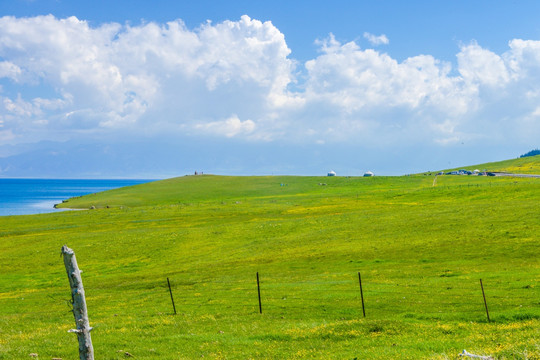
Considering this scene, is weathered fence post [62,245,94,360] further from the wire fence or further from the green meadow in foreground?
the wire fence

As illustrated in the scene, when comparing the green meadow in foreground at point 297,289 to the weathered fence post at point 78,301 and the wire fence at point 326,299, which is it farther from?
the weathered fence post at point 78,301

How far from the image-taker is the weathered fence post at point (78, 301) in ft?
40.1

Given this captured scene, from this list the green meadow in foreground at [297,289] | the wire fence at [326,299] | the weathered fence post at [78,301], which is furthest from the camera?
the wire fence at [326,299]

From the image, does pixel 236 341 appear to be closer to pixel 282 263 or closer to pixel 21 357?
pixel 21 357

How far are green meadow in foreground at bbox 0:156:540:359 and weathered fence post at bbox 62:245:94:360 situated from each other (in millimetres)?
5230

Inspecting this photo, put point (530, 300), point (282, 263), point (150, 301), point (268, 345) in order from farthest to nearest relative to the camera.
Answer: point (282, 263) → point (150, 301) → point (530, 300) → point (268, 345)

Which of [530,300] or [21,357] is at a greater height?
[21,357]

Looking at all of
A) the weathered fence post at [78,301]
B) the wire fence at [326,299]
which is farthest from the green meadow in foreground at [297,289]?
the weathered fence post at [78,301]

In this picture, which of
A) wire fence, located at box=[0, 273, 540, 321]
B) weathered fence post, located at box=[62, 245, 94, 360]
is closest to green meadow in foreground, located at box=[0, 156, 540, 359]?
wire fence, located at box=[0, 273, 540, 321]

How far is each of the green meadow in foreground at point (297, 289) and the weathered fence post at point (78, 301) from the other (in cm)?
523

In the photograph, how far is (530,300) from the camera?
23438mm

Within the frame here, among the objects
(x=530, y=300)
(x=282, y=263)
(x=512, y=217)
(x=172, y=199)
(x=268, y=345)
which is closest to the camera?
(x=268, y=345)

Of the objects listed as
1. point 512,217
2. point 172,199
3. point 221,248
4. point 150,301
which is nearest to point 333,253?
point 221,248

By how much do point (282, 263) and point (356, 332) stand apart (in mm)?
26350
